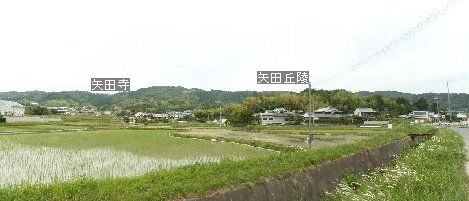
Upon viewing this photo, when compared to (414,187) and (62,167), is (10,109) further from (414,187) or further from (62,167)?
(414,187)

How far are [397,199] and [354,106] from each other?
116666 millimetres

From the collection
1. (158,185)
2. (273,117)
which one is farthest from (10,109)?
(158,185)

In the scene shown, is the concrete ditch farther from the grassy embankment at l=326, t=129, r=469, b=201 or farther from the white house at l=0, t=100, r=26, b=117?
the white house at l=0, t=100, r=26, b=117

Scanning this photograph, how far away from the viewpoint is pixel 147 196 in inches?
306

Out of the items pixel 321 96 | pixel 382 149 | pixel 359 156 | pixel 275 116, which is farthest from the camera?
pixel 321 96

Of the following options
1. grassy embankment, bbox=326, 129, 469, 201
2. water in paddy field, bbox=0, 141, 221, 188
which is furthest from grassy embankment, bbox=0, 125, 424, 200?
water in paddy field, bbox=0, 141, 221, 188

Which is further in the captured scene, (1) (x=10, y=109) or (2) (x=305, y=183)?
(1) (x=10, y=109)

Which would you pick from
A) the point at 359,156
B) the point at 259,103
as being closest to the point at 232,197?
the point at 359,156

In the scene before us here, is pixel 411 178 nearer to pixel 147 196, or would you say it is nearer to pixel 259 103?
pixel 147 196

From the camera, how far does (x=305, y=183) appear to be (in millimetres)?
12109

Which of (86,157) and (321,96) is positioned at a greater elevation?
(321,96)

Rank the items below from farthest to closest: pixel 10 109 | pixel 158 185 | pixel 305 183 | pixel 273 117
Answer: pixel 10 109, pixel 273 117, pixel 305 183, pixel 158 185

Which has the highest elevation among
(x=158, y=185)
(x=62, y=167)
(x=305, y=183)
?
(x=158, y=185)

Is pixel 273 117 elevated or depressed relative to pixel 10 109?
depressed
